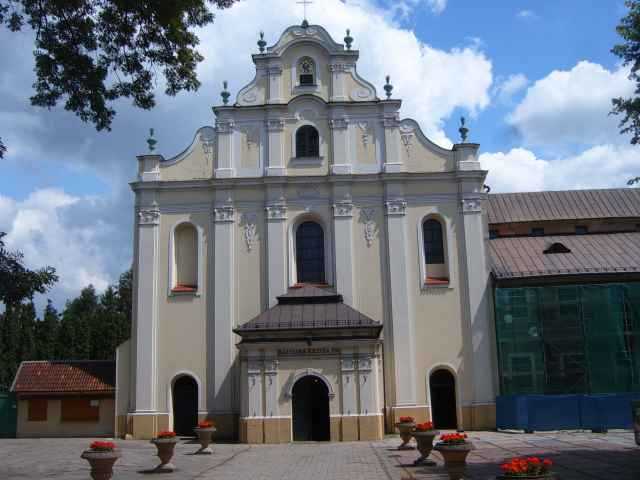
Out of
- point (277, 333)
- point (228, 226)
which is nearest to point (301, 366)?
point (277, 333)

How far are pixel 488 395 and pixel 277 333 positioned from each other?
9.40 m

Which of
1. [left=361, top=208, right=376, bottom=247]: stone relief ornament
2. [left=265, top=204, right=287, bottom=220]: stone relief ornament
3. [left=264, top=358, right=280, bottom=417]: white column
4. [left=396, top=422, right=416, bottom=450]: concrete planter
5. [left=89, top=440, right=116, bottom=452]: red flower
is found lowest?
[left=396, top=422, right=416, bottom=450]: concrete planter

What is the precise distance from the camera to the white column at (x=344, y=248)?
30953 millimetres

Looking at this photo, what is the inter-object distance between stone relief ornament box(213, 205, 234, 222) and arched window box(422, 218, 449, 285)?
8.71 metres

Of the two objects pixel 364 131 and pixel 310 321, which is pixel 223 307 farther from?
pixel 364 131

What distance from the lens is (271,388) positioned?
2786 cm

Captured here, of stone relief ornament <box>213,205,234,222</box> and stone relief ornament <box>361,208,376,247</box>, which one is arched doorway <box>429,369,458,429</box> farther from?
stone relief ornament <box>213,205,234,222</box>

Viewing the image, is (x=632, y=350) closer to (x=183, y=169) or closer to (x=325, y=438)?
(x=325, y=438)

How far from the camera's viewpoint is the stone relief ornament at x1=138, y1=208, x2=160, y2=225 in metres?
32.0

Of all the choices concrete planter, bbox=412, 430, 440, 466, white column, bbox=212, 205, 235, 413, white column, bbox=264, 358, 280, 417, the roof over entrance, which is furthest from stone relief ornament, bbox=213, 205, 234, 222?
concrete planter, bbox=412, 430, 440, 466

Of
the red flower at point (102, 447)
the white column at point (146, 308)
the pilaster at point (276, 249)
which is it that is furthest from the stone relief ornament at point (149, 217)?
the red flower at point (102, 447)

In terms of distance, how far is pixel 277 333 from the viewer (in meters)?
28.2

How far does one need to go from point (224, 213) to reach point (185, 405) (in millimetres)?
8576

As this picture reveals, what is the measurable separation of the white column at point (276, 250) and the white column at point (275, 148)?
68.2 inches
